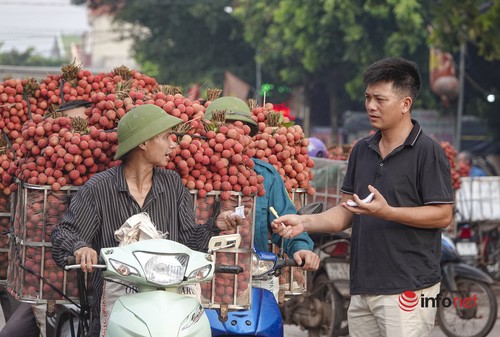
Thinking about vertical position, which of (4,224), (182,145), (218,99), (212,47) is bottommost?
(4,224)

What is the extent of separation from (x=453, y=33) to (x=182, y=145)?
11419 millimetres

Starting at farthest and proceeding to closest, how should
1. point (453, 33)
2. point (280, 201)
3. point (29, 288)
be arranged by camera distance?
point (453, 33)
point (280, 201)
point (29, 288)

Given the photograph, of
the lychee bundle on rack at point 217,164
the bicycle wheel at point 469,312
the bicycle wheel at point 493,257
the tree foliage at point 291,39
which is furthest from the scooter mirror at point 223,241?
the tree foliage at point 291,39

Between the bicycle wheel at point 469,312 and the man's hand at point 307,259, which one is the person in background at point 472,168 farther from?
the man's hand at point 307,259

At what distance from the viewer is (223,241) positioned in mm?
4543

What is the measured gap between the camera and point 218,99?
5902 millimetres

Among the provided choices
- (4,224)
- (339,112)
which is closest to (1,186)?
(4,224)

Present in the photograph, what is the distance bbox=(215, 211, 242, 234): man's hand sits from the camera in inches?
181

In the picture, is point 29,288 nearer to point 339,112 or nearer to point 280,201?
point 280,201

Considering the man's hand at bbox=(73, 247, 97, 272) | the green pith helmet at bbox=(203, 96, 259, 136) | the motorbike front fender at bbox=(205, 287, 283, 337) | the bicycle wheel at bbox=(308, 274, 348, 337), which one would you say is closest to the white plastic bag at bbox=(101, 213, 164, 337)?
the man's hand at bbox=(73, 247, 97, 272)

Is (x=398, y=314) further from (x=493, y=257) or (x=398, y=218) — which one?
(x=493, y=257)

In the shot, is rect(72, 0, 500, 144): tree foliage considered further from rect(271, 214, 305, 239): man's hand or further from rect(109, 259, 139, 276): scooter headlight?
rect(109, 259, 139, 276): scooter headlight

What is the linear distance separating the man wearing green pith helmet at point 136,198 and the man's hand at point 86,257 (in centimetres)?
23

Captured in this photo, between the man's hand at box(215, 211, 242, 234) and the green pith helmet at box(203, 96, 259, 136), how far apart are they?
3.49 ft
